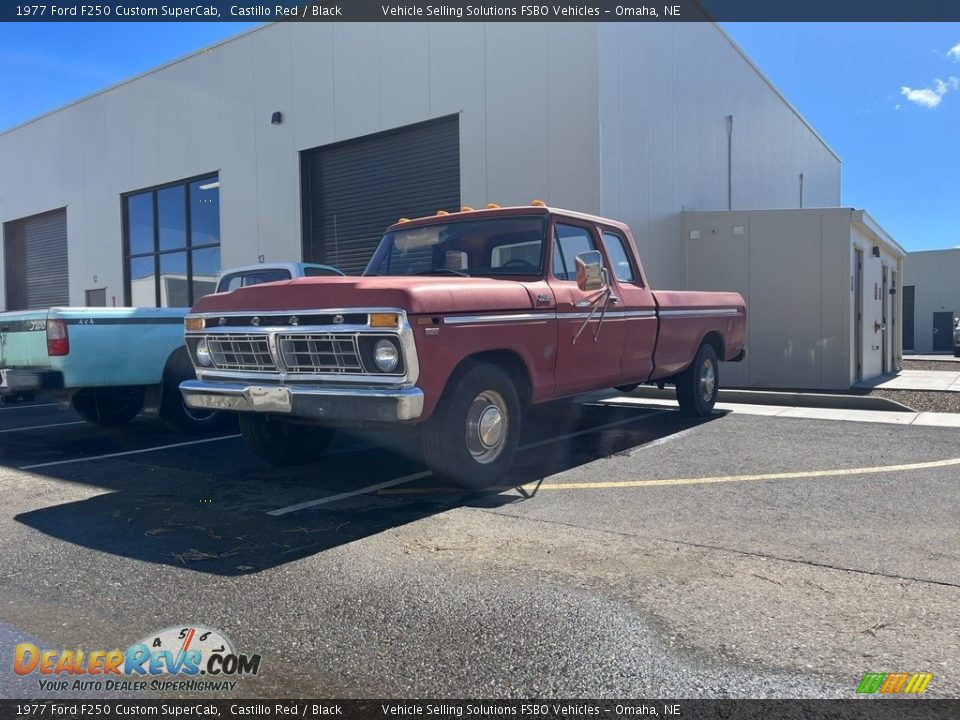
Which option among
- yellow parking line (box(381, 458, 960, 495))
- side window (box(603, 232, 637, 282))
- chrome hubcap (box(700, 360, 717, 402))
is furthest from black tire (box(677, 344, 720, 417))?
yellow parking line (box(381, 458, 960, 495))

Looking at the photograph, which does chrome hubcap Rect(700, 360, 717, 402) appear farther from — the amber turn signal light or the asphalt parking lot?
the amber turn signal light

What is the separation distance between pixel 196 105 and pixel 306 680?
18218 millimetres

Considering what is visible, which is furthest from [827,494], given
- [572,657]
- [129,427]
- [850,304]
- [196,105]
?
[196,105]

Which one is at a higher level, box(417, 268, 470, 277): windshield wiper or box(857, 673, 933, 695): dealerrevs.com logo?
box(417, 268, 470, 277): windshield wiper

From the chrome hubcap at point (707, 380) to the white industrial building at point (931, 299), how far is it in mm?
31290

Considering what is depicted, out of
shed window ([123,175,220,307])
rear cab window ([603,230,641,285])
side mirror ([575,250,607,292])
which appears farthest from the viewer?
shed window ([123,175,220,307])

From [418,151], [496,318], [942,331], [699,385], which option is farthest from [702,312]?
[942,331]

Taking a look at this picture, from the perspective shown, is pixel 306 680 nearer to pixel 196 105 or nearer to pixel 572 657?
pixel 572 657

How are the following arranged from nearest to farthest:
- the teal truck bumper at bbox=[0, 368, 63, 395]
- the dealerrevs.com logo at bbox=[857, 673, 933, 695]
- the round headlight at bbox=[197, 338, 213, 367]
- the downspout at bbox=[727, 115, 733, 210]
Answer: the dealerrevs.com logo at bbox=[857, 673, 933, 695] < the round headlight at bbox=[197, 338, 213, 367] < the teal truck bumper at bbox=[0, 368, 63, 395] < the downspout at bbox=[727, 115, 733, 210]

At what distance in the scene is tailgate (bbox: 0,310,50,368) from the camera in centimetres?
743

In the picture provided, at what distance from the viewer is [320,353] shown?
5168 mm

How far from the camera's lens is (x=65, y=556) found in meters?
4.27

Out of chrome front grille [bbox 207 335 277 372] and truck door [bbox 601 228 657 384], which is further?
truck door [bbox 601 228 657 384]

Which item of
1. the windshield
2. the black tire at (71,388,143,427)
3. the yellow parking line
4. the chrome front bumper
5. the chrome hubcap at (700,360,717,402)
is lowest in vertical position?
the yellow parking line
